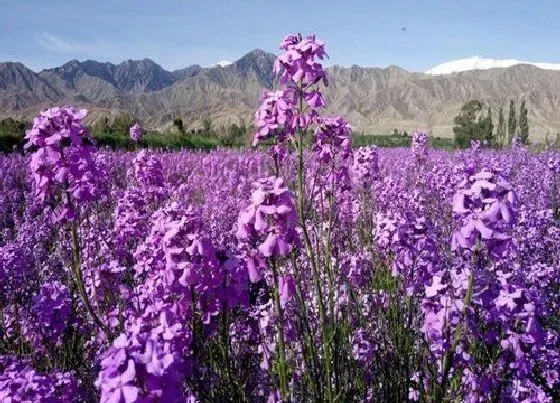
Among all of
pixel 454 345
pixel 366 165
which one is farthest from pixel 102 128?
pixel 454 345

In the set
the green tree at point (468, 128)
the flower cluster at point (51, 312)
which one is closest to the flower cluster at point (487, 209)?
the flower cluster at point (51, 312)

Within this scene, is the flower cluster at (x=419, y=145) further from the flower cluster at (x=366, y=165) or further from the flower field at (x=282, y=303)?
the flower field at (x=282, y=303)

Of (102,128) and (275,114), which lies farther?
(102,128)

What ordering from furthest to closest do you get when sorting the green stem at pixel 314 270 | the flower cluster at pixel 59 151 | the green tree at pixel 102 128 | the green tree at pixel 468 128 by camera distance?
the green tree at pixel 468 128
the green tree at pixel 102 128
the flower cluster at pixel 59 151
the green stem at pixel 314 270

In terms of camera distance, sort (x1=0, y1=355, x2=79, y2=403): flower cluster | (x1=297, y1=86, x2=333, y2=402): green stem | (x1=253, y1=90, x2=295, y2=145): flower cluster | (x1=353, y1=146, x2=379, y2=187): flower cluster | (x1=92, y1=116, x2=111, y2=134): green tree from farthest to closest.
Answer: (x1=92, y1=116, x2=111, y2=134): green tree < (x1=353, y1=146, x2=379, y2=187): flower cluster < (x1=253, y1=90, x2=295, y2=145): flower cluster < (x1=297, y1=86, x2=333, y2=402): green stem < (x1=0, y1=355, x2=79, y2=403): flower cluster

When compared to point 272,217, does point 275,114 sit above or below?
above

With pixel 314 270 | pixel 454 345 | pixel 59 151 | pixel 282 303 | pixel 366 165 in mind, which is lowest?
pixel 282 303

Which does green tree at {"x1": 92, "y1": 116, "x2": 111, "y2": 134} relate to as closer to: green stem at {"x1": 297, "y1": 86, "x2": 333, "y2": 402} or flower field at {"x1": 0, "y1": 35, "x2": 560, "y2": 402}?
flower field at {"x1": 0, "y1": 35, "x2": 560, "y2": 402}

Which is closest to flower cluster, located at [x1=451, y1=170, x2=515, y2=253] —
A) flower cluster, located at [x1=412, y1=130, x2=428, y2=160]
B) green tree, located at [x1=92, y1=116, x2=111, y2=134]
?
flower cluster, located at [x1=412, y1=130, x2=428, y2=160]

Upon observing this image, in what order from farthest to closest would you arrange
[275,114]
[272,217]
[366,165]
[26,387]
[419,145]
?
[419,145], [366,165], [275,114], [272,217], [26,387]

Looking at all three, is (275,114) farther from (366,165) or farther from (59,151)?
(366,165)

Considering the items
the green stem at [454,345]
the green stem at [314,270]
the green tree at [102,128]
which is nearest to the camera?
the green stem at [454,345]

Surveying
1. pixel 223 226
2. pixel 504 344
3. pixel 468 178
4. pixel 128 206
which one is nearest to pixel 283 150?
pixel 468 178

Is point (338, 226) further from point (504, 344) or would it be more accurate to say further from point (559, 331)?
point (504, 344)
